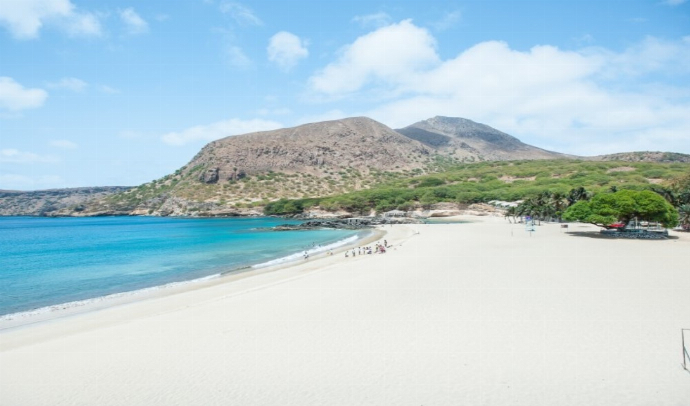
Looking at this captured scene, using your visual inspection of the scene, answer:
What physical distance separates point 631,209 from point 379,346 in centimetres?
3485

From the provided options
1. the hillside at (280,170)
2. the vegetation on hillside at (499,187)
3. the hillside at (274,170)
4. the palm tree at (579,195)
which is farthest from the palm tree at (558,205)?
the hillside at (274,170)

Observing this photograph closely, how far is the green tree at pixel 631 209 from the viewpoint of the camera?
33.2 meters

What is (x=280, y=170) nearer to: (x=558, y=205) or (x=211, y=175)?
(x=211, y=175)

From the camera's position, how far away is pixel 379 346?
9383 mm

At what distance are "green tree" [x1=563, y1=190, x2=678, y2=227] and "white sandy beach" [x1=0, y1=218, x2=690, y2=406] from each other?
19028 millimetres

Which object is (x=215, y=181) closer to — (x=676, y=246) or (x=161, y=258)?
(x=161, y=258)

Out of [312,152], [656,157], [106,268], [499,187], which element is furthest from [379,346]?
[656,157]

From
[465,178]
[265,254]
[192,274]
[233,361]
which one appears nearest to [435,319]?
[233,361]

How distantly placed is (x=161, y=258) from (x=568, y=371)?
3199cm

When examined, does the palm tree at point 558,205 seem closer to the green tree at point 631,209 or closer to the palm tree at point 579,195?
the palm tree at point 579,195

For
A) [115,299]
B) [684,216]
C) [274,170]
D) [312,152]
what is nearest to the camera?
[115,299]

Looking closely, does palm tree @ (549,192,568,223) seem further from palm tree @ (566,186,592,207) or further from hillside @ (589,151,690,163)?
hillside @ (589,151,690,163)

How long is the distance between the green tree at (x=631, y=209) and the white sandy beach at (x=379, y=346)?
1903cm

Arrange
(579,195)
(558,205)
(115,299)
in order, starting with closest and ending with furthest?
(115,299) < (579,195) < (558,205)
